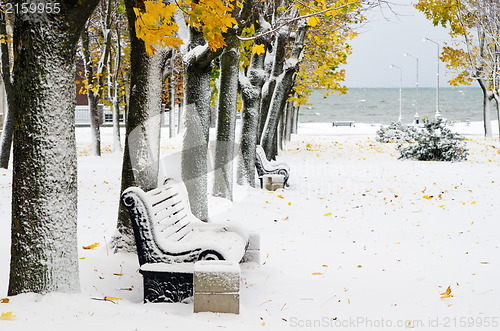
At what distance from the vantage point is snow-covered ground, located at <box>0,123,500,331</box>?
4.24 metres

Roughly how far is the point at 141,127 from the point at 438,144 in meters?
17.0

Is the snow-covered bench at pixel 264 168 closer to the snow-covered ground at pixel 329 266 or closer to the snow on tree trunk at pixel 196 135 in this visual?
the snow-covered ground at pixel 329 266

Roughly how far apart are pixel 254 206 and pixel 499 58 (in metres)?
24.0

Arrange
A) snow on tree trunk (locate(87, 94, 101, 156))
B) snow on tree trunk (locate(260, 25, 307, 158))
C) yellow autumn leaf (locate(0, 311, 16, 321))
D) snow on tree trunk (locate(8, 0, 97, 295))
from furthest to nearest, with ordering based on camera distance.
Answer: snow on tree trunk (locate(87, 94, 101, 156))
snow on tree trunk (locate(260, 25, 307, 158))
snow on tree trunk (locate(8, 0, 97, 295))
yellow autumn leaf (locate(0, 311, 16, 321))

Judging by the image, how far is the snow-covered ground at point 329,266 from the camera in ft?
13.9

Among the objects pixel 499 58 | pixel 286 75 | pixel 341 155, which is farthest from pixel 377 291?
pixel 499 58

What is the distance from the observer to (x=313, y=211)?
10.6 meters

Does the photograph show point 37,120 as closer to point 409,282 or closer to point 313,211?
point 409,282

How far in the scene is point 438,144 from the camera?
69.1 feet

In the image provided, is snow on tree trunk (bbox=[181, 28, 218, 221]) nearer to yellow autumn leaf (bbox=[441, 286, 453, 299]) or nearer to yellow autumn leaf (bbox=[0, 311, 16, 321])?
yellow autumn leaf (bbox=[441, 286, 453, 299])

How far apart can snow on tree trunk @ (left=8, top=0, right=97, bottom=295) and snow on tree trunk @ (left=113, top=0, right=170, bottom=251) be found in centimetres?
182

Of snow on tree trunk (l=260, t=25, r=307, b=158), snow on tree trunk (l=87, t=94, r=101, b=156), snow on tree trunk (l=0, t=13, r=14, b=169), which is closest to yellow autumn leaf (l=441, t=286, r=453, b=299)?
snow on tree trunk (l=260, t=25, r=307, b=158)

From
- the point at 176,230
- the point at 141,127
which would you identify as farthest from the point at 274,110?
the point at 176,230

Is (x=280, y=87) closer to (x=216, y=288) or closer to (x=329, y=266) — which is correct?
(x=329, y=266)
